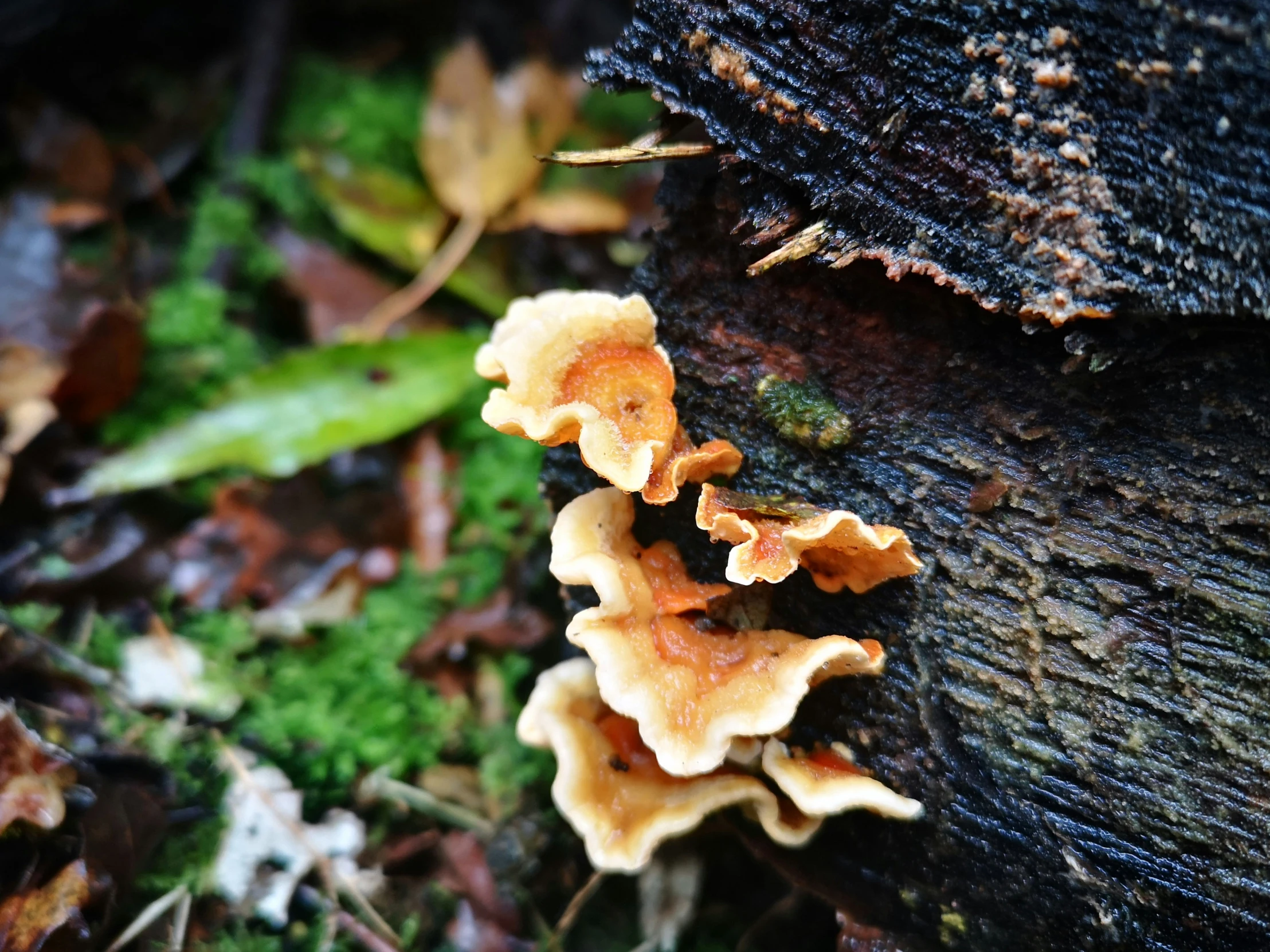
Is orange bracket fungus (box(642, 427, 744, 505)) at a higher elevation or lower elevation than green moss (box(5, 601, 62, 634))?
higher

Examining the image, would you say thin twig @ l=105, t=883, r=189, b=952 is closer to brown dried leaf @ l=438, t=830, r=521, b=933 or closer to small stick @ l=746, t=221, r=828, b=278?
brown dried leaf @ l=438, t=830, r=521, b=933

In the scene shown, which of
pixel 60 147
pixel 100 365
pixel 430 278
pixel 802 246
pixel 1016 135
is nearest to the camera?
pixel 1016 135

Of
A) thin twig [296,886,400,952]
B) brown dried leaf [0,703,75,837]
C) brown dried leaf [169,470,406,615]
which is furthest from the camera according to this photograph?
brown dried leaf [169,470,406,615]

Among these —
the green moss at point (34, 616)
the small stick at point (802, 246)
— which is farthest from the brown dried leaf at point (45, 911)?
the small stick at point (802, 246)

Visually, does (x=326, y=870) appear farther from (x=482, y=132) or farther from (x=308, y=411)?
(x=482, y=132)

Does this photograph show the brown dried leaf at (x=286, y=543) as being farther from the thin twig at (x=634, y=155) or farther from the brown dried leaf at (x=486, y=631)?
the thin twig at (x=634, y=155)

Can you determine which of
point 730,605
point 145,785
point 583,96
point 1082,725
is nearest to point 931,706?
point 1082,725

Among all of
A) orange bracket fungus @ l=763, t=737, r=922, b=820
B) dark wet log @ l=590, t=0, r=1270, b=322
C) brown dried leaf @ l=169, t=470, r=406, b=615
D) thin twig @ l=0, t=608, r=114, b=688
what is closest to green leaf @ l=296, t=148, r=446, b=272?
brown dried leaf @ l=169, t=470, r=406, b=615

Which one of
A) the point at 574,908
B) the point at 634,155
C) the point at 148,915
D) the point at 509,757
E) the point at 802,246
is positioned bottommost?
the point at 574,908

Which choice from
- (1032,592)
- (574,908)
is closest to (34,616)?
(574,908)
